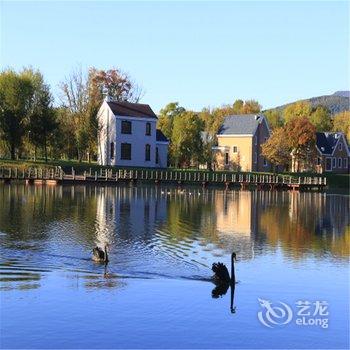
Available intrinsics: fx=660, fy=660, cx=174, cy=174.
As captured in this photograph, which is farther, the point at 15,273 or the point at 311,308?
the point at 15,273

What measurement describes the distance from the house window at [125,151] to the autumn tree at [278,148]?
1942 cm

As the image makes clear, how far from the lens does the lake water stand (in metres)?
16.8

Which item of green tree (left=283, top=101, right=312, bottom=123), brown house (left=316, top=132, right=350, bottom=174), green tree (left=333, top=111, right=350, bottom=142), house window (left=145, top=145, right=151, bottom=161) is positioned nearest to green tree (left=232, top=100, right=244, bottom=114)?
green tree (left=283, top=101, right=312, bottom=123)

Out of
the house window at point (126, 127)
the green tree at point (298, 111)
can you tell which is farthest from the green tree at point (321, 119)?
the house window at point (126, 127)

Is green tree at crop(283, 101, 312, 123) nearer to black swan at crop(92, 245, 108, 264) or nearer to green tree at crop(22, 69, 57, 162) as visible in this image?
green tree at crop(22, 69, 57, 162)

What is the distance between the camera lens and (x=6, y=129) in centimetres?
7781

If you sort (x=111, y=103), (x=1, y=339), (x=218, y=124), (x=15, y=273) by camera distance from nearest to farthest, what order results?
(x=1, y=339)
(x=15, y=273)
(x=111, y=103)
(x=218, y=124)

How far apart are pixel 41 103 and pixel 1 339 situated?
223 feet

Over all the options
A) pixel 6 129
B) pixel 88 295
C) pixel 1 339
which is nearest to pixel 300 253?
pixel 88 295

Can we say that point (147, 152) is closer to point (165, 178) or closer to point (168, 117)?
point (165, 178)

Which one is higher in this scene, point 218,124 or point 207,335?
point 218,124

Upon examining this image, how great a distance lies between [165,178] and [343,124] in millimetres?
68850

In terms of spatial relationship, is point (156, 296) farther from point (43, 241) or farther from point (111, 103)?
point (111, 103)

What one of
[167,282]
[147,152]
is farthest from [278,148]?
[167,282]
